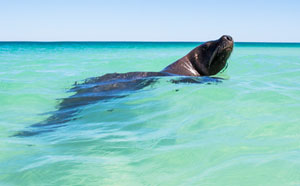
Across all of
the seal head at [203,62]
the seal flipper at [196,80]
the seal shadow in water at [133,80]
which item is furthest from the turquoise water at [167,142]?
the seal head at [203,62]

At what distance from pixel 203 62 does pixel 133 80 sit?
1.50 meters

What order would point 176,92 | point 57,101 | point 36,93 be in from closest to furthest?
point 176,92, point 57,101, point 36,93

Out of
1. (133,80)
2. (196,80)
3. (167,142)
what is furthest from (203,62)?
(167,142)

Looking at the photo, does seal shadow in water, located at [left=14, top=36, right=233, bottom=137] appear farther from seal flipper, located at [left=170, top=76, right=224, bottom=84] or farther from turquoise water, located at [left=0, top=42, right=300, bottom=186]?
turquoise water, located at [left=0, top=42, right=300, bottom=186]

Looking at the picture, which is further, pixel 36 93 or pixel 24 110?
pixel 36 93

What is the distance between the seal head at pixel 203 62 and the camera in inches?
246

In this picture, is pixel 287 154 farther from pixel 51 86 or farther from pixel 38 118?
pixel 51 86

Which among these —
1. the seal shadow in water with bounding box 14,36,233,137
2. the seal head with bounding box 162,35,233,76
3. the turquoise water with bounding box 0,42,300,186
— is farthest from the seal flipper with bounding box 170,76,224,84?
the turquoise water with bounding box 0,42,300,186

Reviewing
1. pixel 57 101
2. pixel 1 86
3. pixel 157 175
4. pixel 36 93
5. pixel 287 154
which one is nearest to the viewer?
pixel 157 175

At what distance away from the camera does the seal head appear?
20.5 feet

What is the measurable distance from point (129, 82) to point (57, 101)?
1.21m

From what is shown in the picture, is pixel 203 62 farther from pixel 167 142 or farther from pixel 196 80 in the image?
pixel 167 142

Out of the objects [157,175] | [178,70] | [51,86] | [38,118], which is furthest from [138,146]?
[51,86]

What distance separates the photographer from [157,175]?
7.54 ft
